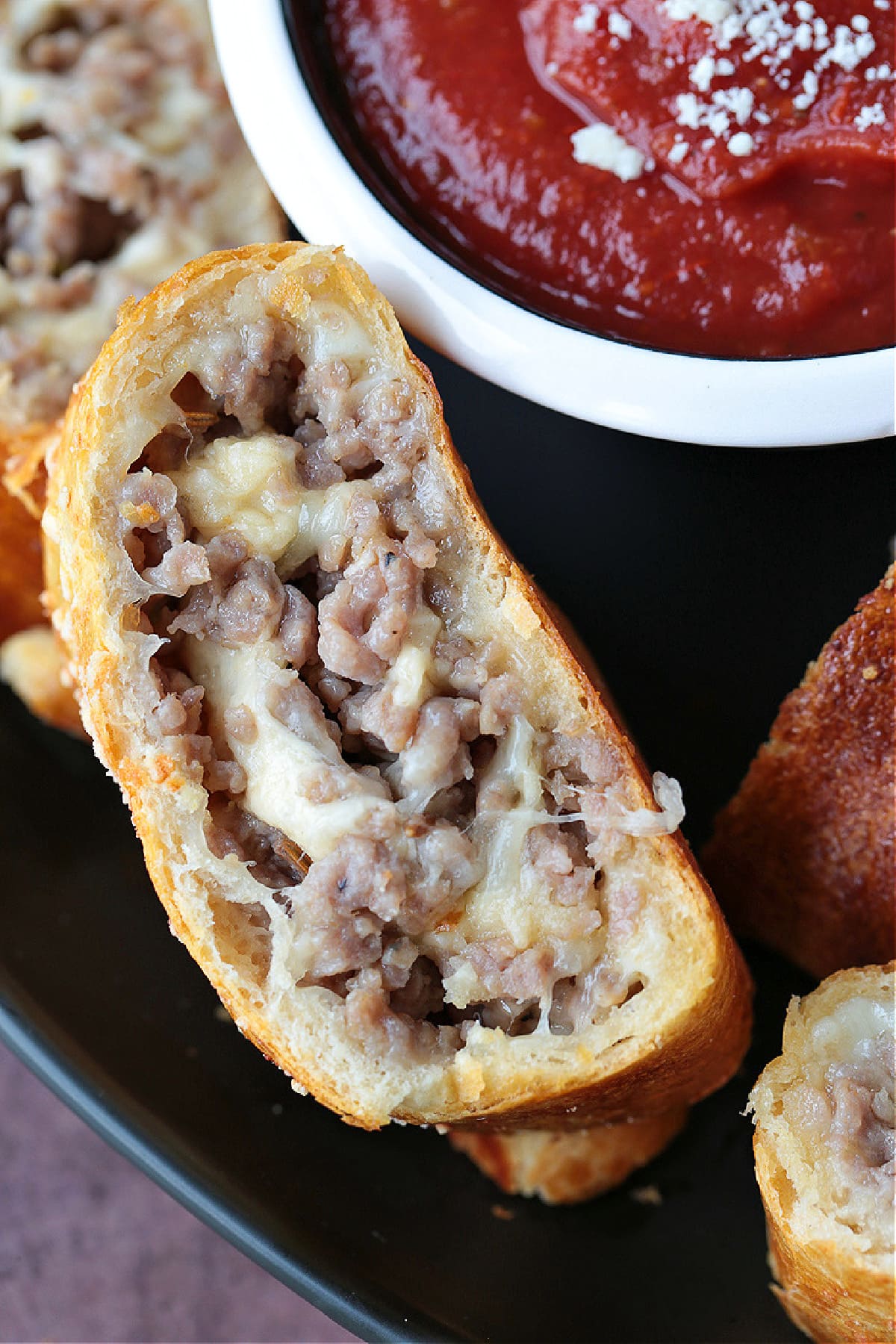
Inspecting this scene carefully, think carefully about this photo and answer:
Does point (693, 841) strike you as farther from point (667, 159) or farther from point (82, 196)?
point (82, 196)

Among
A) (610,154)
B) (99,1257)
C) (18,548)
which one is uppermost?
(610,154)

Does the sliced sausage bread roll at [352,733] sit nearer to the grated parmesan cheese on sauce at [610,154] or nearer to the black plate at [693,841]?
the grated parmesan cheese on sauce at [610,154]

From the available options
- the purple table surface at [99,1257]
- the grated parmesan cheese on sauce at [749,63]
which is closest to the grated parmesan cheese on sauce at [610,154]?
the grated parmesan cheese on sauce at [749,63]

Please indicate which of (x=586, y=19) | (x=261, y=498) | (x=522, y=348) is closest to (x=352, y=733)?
(x=261, y=498)

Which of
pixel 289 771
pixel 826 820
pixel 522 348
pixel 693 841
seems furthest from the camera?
pixel 693 841

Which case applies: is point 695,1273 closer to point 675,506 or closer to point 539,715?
point 539,715

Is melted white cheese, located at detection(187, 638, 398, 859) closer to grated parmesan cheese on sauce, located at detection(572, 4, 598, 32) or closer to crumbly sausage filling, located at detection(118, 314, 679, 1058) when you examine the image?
crumbly sausage filling, located at detection(118, 314, 679, 1058)

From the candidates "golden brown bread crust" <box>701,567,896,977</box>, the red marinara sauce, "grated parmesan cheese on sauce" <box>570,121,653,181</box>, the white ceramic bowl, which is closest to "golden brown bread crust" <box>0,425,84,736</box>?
the white ceramic bowl
